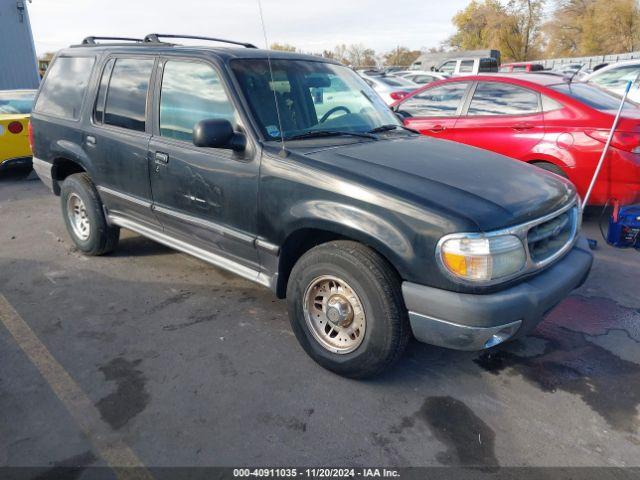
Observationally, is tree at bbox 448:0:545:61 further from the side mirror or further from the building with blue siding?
the side mirror

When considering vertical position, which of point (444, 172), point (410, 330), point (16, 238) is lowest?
point (16, 238)

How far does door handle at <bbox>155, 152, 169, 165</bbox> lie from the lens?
11.9 ft

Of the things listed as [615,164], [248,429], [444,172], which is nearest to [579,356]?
[444,172]

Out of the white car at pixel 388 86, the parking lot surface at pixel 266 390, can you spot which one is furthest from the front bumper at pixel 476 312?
the white car at pixel 388 86

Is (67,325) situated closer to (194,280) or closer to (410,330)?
(194,280)

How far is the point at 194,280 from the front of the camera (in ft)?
14.4

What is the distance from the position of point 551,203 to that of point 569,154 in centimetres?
287

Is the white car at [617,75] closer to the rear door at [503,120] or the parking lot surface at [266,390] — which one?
the rear door at [503,120]

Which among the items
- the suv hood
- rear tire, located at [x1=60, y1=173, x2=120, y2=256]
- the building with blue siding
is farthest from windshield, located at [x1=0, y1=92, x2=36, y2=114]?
the building with blue siding

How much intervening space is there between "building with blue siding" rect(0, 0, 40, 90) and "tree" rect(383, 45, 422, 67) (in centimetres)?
5430

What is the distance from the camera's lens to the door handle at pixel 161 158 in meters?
3.62

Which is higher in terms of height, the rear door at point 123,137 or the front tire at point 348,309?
the rear door at point 123,137

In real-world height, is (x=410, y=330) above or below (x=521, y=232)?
below

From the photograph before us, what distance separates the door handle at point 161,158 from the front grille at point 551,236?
2.48 meters
